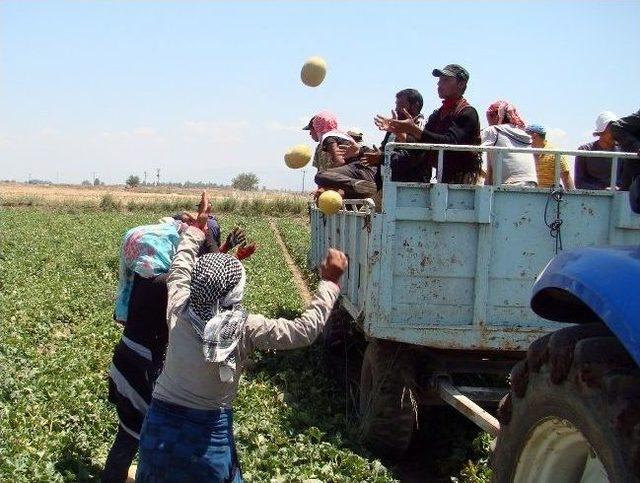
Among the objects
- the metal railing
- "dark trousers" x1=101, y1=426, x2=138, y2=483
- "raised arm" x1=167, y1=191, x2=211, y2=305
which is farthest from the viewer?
the metal railing

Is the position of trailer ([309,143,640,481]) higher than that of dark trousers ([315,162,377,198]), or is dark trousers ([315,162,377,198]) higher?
dark trousers ([315,162,377,198])

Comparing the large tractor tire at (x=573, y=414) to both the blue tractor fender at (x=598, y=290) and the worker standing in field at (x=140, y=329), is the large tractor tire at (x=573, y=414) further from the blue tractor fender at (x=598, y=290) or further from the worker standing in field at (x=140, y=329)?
the worker standing in field at (x=140, y=329)

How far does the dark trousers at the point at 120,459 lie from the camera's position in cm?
474

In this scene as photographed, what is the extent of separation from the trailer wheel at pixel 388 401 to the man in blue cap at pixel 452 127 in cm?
151

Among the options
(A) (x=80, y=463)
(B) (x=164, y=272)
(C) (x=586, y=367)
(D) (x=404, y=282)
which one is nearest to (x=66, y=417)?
(A) (x=80, y=463)

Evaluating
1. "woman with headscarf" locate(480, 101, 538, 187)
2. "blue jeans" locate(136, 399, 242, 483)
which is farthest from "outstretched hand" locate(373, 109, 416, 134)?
"blue jeans" locate(136, 399, 242, 483)

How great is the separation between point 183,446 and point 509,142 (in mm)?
4130

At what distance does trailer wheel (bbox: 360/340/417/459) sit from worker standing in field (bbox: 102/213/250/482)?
4.84 ft

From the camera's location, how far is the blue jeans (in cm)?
357

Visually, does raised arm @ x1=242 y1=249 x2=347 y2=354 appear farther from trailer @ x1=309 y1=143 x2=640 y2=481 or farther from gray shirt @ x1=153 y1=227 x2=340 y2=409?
trailer @ x1=309 y1=143 x2=640 y2=481

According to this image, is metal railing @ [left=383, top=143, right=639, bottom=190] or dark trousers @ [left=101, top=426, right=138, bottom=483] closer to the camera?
dark trousers @ [left=101, top=426, right=138, bottom=483]

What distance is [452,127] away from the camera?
19.1 feet

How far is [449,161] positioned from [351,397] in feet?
7.51

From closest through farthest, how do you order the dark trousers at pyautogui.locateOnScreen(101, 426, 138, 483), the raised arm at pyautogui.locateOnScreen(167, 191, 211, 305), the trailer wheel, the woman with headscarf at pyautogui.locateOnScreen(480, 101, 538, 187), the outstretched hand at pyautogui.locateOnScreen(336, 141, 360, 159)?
the raised arm at pyautogui.locateOnScreen(167, 191, 211, 305), the dark trousers at pyautogui.locateOnScreen(101, 426, 138, 483), the trailer wheel, the woman with headscarf at pyautogui.locateOnScreen(480, 101, 538, 187), the outstretched hand at pyautogui.locateOnScreen(336, 141, 360, 159)
